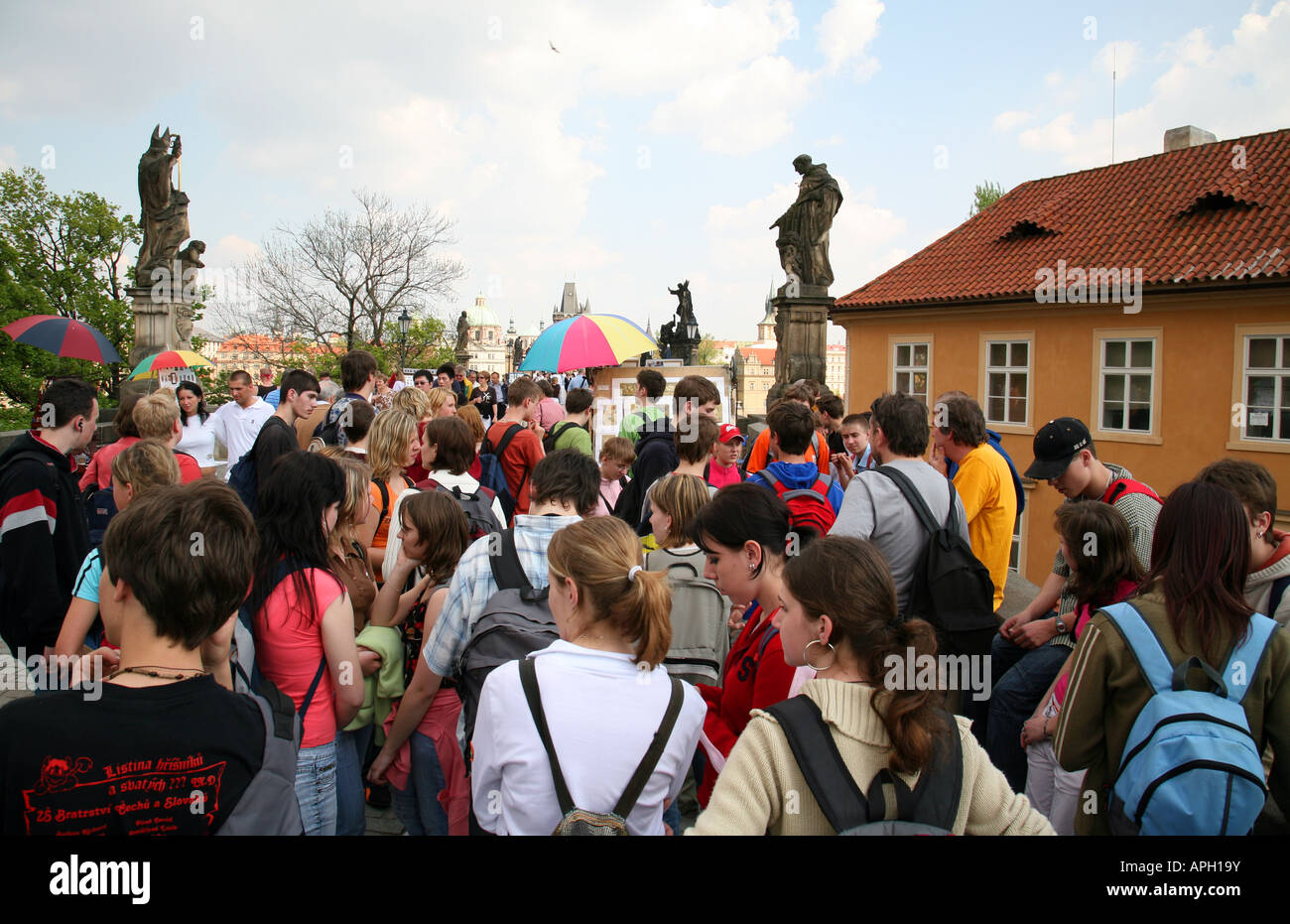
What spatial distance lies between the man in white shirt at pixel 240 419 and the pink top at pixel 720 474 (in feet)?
12.9

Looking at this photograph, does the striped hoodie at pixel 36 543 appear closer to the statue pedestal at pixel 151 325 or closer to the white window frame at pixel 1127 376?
the statue pedestal at pixel 151 325

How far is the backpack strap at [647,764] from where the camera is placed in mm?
1925

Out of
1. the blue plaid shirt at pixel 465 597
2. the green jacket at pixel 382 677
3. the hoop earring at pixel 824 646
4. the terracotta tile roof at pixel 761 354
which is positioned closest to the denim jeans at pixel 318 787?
the green jacket at pixel 382 677

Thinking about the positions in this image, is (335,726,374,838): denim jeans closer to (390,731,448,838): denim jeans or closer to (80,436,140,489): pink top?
(390,731,448,838): denim jeans

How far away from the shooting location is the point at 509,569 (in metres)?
2.78

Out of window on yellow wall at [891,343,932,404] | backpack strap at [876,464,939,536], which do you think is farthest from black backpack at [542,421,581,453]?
window on yellow wall at [891,343,932,404]

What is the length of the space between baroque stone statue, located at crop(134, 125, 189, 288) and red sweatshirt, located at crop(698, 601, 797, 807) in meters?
16.0

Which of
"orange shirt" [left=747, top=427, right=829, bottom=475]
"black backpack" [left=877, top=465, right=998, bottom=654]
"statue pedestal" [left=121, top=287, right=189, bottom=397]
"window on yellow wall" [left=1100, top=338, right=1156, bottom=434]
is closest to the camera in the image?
"black backpack" [left=877, top=465, right=998, bottom=654]

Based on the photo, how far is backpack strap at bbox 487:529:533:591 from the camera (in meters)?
2.75

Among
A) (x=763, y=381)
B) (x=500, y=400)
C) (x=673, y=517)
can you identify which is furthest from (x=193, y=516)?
(x=763, y=381)

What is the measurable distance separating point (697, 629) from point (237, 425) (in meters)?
5.56

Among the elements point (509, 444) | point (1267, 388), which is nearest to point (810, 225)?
point (1267, 388)

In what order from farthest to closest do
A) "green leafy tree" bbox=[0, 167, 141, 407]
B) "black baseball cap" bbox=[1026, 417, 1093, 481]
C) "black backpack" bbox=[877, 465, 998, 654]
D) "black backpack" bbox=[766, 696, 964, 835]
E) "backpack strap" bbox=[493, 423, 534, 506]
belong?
"green leafy tree" bbox=[0, 167, 141, 407], "backpack strap" bbox=[493, 423, 534, 506], "black baseball cap" bbox=[1026, 417, 1093, 481], "black backpack" bbox=[877, 465, 998, 654], "black backpack" bbox=[766, 696, 964, 835]

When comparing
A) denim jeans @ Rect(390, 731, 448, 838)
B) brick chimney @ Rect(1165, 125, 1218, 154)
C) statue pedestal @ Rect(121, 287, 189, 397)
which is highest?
brick chimney @ Rect(1165, 125, 1218, 154)
